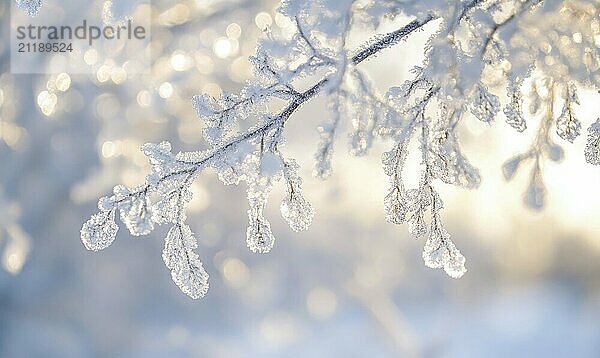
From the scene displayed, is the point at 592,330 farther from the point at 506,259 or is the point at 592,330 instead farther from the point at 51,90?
the point at 51,90

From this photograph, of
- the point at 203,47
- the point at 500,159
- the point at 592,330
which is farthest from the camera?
the point at 592,330

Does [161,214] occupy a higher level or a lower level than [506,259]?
lower

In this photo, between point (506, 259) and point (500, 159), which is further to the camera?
point (506, 259)

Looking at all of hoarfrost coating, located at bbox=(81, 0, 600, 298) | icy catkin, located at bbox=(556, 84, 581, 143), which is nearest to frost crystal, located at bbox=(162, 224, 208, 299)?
hoarfrost coating, located at bbox=(81, 0, 600, 298)

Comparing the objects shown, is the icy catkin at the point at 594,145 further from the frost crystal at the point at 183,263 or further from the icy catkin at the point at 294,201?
the frost crystal at the point at 183,263

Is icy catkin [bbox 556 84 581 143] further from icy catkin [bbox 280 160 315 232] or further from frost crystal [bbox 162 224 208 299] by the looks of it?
frost crystal [bbox 162 224 208 299]

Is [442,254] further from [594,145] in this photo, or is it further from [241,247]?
[241,247]

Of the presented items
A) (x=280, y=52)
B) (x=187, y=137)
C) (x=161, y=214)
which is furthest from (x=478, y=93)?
(x=187, y=137)
